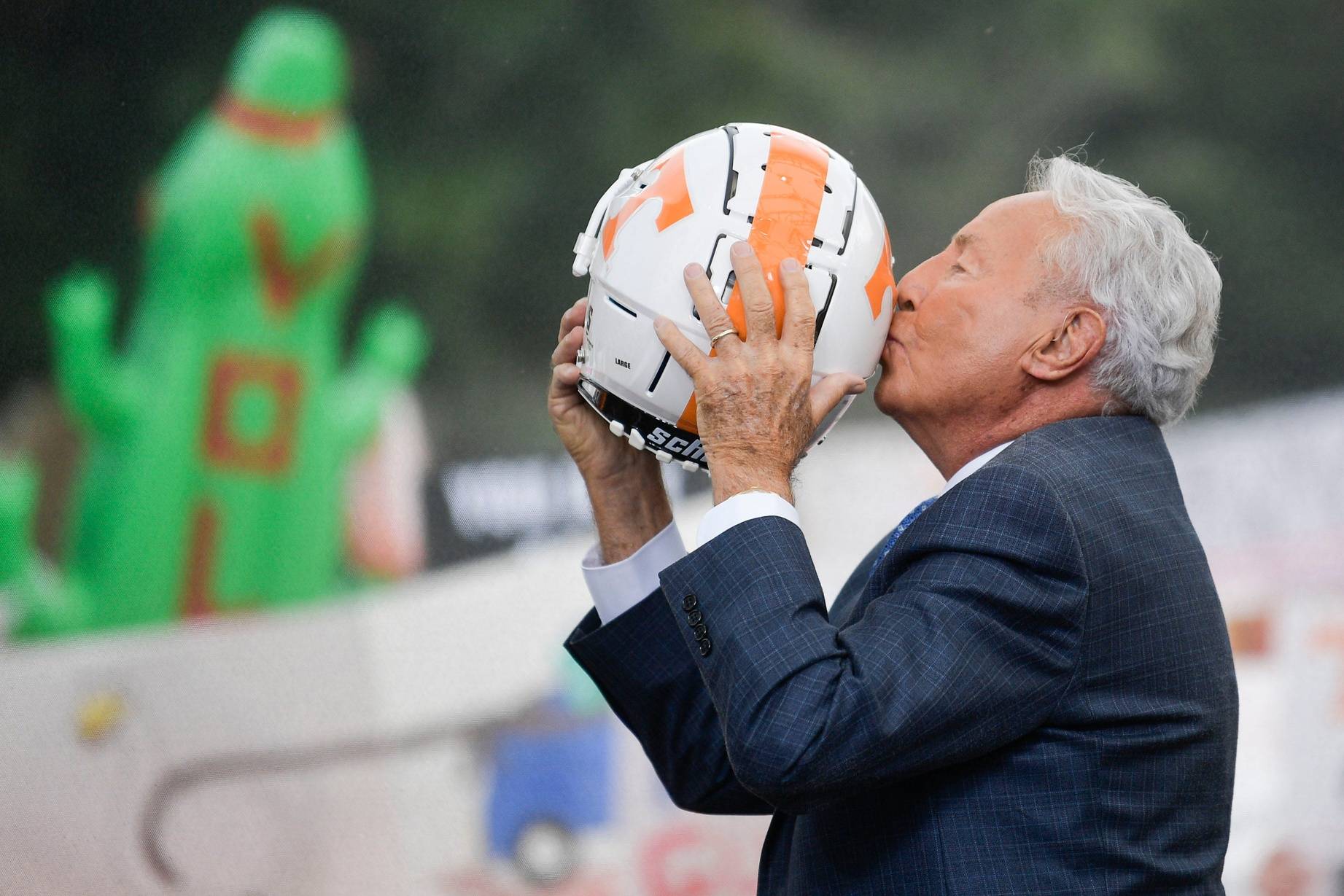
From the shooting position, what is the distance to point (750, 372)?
1509 mm

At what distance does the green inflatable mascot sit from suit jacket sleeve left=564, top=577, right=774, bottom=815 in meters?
1.06

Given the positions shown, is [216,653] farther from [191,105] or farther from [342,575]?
[191,105]

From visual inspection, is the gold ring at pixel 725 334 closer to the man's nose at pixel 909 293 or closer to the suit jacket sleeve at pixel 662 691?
the man's nose at pixel 909 293

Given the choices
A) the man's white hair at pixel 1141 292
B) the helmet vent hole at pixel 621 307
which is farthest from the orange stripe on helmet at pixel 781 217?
the man's white hair at pixel 1141 292

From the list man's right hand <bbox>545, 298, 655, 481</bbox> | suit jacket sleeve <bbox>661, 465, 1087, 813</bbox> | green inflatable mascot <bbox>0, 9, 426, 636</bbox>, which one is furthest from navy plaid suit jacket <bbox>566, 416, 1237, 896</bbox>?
green inflatable mascot <bbox>0, 9, 426, 636</bbox>

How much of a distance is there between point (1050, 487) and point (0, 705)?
203 cm

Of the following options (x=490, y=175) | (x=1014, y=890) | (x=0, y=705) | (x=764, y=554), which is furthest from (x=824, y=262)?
(x=0, y=705)

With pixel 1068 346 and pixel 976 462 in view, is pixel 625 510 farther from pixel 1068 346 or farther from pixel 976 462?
pixel 1068 346

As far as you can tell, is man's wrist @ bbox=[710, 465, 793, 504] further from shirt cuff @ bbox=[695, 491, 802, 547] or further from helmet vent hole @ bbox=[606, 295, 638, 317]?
helmet vent hole @ bbox=[606, 295, 638, 317]

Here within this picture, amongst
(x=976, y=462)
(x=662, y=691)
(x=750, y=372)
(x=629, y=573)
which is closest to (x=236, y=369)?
(x=629, y=573)

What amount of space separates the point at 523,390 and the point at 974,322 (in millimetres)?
A: 1377

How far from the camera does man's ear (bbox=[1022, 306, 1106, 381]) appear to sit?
1.64 meters

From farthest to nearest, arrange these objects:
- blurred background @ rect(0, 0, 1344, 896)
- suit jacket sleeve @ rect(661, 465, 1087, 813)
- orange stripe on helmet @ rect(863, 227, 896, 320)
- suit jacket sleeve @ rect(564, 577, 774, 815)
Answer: blurred background @ rect(0, 0, 1344, 896) < suit jacket sleeve @ rect(564, 577, 774, 815) < orange stripe on helmet @ rect(863, 227, 896, 320) < suit jacket sleeve @ rect(661, 465, 1087, 813)

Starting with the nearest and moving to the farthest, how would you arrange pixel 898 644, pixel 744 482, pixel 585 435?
pixel 898 644
pixel 744 482
pixel 585 435
